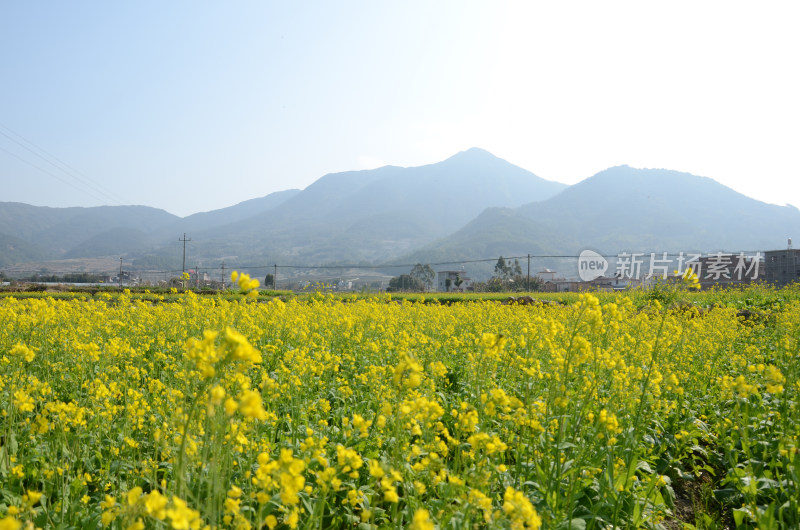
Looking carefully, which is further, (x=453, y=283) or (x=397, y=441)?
(x=453, y=283)

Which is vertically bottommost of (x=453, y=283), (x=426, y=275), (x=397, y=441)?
(x=453, y=283)

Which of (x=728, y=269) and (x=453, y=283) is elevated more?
(x=728, y=269)

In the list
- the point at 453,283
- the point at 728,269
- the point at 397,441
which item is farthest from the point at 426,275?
the point at 397,441

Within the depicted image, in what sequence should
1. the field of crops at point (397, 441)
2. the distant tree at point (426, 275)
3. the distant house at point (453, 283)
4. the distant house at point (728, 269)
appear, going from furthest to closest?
the distant tree at point (426, 275) → the distant house at point (453, 283) → the distant house at point (728, 269) → the field of crops at point (397, 441)

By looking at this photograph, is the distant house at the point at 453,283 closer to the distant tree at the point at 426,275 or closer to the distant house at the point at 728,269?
the distant tree at the point at 426,275

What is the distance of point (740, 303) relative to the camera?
1329cm

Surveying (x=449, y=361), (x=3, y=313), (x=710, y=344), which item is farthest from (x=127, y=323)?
(x=710, y=344)

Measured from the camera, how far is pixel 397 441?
1.71 metres

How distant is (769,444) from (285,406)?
134 inches

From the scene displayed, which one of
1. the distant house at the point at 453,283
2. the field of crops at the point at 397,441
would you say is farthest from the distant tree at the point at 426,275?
the field of crops at the point at 397,441

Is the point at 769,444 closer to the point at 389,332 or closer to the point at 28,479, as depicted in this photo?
the point at 389,332

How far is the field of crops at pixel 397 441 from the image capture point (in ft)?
5.26

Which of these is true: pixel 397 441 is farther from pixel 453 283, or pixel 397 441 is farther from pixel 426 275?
pixel 426 275

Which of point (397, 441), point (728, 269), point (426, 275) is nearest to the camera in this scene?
point (397, 441)
